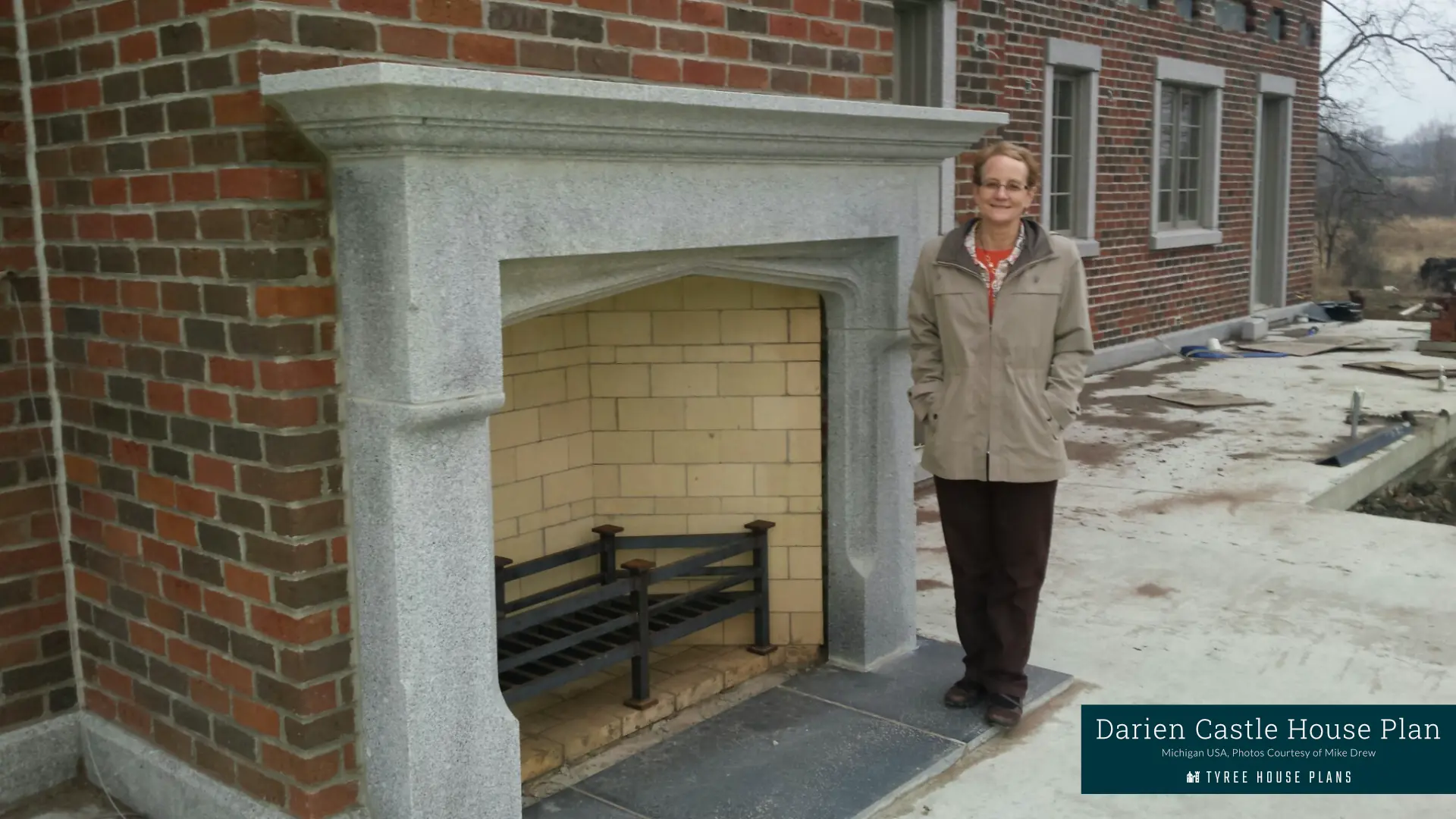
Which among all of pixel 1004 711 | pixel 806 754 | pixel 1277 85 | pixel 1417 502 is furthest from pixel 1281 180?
pixel 806 754

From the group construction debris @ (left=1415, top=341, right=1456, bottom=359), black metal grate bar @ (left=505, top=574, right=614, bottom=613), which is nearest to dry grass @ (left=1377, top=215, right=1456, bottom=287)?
construction debris @ (left=1415, top=341, right=1456, bottom=359)

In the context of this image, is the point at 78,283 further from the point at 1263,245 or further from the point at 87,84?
the point at 1263,245

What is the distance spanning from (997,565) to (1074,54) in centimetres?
792

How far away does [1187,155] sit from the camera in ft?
46.4

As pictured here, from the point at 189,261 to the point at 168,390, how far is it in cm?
38

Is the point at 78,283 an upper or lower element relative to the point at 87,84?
lower

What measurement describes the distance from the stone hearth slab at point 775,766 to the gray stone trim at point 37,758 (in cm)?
157

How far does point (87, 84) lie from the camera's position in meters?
3.35

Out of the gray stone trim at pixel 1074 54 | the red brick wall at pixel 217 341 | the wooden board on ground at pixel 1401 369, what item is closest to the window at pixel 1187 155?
the gray stone trim at pixel 1074 54

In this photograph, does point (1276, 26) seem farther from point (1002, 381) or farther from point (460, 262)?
point (460, 262)

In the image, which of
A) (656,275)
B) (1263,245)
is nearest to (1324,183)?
(1263,245)

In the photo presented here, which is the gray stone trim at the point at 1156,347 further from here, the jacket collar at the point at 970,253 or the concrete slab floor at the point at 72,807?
the concrete slab floor at the point at 72,807

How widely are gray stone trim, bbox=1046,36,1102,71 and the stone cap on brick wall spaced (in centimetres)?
705

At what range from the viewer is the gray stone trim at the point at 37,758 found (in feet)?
12.1
